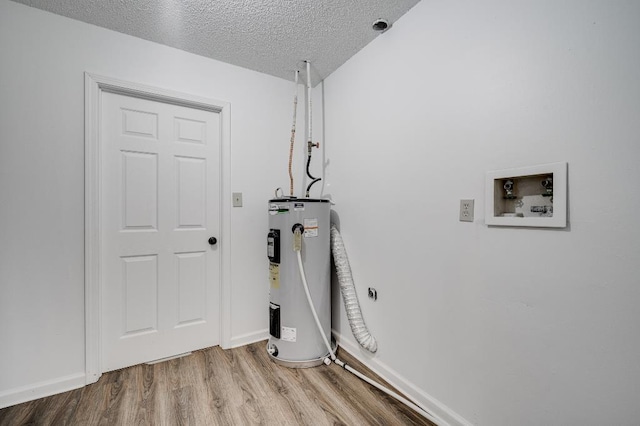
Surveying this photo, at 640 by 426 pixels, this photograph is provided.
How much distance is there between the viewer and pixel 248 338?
92.4 inches

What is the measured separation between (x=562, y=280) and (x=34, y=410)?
2827 mm

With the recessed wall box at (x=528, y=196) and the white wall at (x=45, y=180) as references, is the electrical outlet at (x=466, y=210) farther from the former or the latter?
the white wall at (x=45, y=180)

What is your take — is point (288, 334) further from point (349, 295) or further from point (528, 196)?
point (528, 196)

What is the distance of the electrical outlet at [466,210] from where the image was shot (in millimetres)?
1353

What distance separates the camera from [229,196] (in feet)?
7.47

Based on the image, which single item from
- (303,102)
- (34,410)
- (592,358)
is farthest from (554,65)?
(34,410)

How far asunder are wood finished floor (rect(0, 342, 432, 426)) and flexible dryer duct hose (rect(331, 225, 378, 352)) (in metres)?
0.24

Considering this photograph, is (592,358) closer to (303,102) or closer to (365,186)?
(365,186)

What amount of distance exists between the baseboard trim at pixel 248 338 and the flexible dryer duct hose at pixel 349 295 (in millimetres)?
903

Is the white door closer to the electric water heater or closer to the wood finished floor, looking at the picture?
the wood finished floor

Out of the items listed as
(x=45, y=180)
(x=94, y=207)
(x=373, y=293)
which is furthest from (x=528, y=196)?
(x=45, y=180)

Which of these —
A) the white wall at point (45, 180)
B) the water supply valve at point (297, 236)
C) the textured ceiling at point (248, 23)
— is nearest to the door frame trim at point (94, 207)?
the white wall at point (45, 180)

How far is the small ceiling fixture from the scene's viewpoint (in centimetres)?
175

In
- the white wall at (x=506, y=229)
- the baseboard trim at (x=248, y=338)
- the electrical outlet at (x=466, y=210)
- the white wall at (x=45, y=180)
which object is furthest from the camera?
the baseboard trim at (x=248, y=338)
